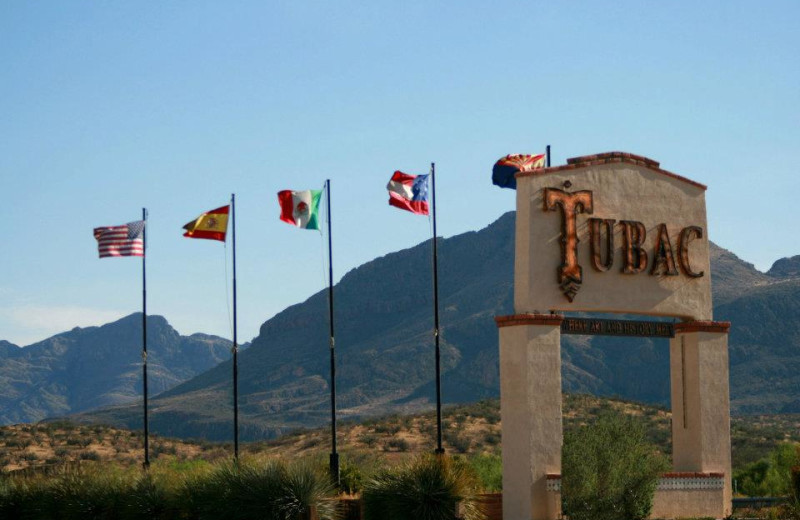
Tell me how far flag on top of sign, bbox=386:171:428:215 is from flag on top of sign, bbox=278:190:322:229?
2.68 metres

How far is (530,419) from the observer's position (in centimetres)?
2936

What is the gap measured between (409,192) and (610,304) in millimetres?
7748

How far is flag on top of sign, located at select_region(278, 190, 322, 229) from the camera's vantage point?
36.9m

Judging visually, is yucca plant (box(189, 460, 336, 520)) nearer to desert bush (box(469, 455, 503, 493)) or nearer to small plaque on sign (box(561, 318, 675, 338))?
small plaque on sign (box(561, 318, 675, 338))

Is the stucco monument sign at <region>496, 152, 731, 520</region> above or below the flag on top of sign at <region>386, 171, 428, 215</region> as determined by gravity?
below

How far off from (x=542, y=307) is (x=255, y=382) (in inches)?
6311

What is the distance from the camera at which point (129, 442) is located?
68375mm

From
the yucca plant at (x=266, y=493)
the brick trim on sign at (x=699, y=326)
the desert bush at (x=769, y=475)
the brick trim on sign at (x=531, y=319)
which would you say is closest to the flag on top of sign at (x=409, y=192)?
the brick trim on sign at (x=531, y=319)

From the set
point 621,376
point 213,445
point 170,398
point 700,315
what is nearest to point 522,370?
point 700,315

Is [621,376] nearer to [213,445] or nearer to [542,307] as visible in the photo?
[213,445]

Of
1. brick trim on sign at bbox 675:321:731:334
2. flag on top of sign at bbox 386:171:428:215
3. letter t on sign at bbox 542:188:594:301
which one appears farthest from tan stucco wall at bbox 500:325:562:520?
flag on top of sign at bbox 386:171:428:215

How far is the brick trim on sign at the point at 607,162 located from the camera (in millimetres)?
30527

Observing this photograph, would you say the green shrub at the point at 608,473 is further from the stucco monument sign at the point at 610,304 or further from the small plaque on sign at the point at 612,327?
the small plaque on sign at the point at 612,327

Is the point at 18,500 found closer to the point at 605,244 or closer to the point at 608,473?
the point at 608,473
